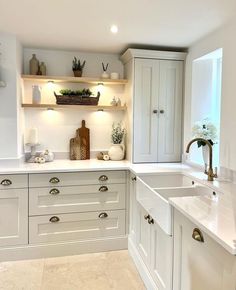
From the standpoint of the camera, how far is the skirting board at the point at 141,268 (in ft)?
6.91

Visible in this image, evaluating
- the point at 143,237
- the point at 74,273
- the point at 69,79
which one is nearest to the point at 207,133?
the point at 143,237

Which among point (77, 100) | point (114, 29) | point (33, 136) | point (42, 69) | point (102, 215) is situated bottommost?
point (102, 215)

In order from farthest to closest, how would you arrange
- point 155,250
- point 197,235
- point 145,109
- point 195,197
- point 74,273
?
point 145,109 < point 74,273 < point 155,250 < point 195,197 < point 197,235

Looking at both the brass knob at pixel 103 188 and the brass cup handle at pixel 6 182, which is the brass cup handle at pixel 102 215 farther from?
the brass cup handle at pixel 6 182

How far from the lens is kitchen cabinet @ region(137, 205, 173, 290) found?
1777 millimetres

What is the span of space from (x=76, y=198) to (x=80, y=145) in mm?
773

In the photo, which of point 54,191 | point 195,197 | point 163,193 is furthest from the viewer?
point 54,191

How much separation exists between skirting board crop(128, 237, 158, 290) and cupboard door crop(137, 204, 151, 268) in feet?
0.19

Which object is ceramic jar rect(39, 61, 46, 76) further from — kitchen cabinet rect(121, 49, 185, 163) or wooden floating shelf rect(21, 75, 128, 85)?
kitchen cabinet rect(121, 49, 185, 163)

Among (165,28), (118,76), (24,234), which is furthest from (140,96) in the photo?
(24,234)

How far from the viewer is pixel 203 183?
2207mm

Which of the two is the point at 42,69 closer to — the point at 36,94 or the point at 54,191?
the point at 36,94

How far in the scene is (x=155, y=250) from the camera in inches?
80.6

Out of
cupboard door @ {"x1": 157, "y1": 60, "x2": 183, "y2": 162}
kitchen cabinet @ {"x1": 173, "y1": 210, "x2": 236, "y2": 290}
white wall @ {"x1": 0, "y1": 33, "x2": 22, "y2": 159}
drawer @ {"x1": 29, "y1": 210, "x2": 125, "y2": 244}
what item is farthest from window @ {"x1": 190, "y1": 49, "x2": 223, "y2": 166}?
white wall @ {"x1": 0, "y1": 33, "x2": 22, "y2": 159}
